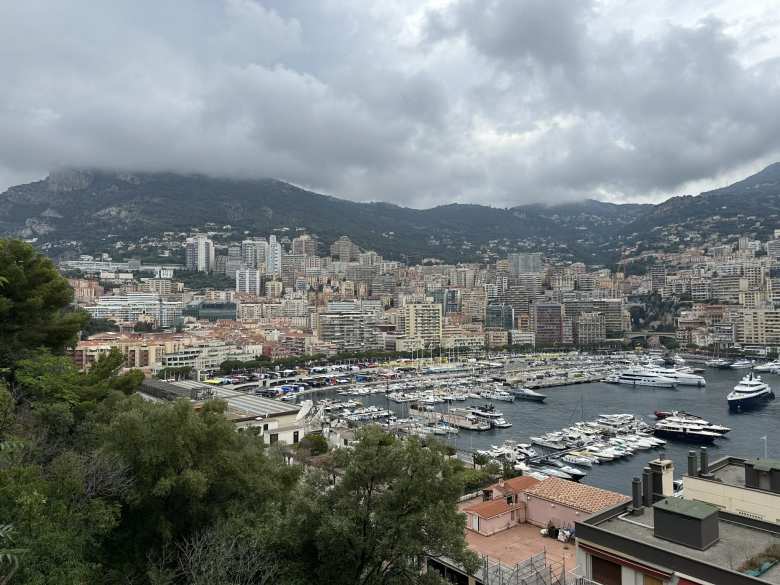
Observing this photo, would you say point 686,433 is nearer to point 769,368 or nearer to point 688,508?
point 688,508

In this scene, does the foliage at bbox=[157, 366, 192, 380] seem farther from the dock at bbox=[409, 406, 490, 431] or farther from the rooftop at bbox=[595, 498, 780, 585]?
the rooftop at bbox=[595, 498, 780, 585]

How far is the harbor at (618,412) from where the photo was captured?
2180cm

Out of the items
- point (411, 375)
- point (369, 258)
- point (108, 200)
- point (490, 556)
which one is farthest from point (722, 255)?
point (108, 200)

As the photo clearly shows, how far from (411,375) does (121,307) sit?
131 ft

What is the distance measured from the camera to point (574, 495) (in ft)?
31.3

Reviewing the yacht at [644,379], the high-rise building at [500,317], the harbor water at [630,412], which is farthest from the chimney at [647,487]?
the high-rise building at [500,317]

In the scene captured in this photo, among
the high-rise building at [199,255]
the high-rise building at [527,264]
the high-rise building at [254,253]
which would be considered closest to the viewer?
the high-rise building at [199,255]

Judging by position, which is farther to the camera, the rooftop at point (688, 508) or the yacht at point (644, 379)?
the yacht at point (644, 379)

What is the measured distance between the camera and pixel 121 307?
212ft

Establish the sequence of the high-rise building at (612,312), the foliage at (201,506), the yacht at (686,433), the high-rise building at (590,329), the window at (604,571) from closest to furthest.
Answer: the foliage at (201,506), the window at (604,571), the yacht at (686,433), the high-rise building at (590,329), the high-rise building at (612,312)

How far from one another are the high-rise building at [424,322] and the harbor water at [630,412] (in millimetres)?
21609

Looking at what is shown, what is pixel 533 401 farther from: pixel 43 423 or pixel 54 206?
pixel 54 206

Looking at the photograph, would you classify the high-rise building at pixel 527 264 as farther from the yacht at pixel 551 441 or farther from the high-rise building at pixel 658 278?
the yacht at pixel 551 441

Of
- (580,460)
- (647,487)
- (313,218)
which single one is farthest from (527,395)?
(313,218)
